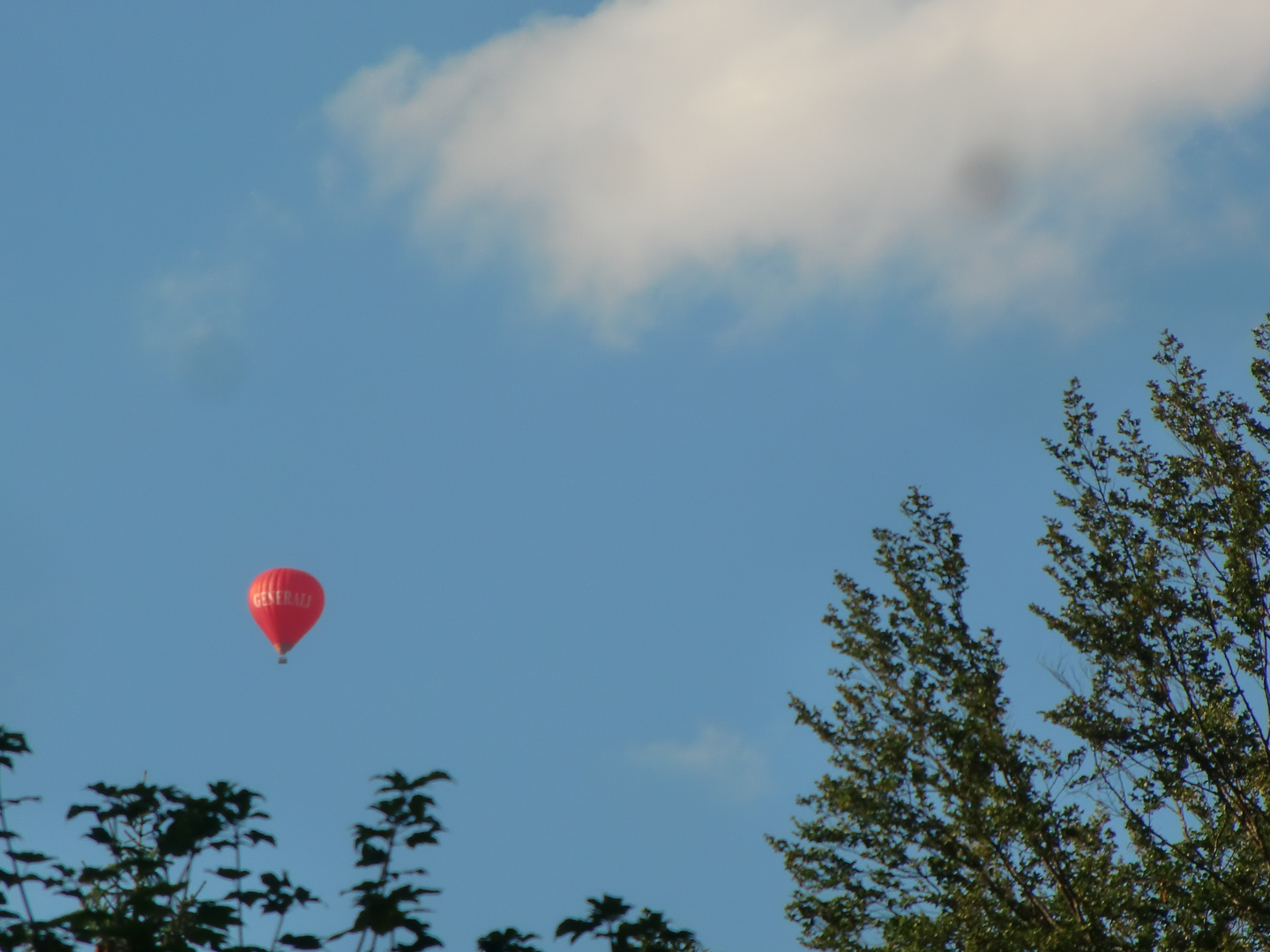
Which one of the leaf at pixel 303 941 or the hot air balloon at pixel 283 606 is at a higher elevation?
the hot air balloon at pixel 283 606

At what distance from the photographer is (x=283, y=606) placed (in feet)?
145

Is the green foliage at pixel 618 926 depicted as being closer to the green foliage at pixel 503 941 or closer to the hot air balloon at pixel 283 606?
the green foliage at pixel 503 941

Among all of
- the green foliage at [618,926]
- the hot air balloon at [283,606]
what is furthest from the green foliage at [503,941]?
the hot air balloon at [283,606]

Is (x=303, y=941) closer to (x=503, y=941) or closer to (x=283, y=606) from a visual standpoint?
(x=503, y=941)

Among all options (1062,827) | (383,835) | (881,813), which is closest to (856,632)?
(881,813)

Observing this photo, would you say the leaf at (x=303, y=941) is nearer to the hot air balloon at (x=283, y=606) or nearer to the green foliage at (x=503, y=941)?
the green foliage at (x=503, y=941)

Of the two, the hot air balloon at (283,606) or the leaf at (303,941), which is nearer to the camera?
the leaf at (303,941)

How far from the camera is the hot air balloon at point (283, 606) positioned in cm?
4416

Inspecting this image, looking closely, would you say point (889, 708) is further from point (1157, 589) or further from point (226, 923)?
point (226, 923)

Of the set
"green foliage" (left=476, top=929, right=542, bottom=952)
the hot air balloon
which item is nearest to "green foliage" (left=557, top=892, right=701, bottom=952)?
"green foliage" (left=476, top=929, right=542, bottom=952)

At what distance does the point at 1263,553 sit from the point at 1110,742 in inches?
144

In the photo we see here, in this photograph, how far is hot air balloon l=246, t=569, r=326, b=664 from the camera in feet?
145

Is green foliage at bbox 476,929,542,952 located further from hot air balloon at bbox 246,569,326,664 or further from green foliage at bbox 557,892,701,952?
hot air balloon at bbox 246,569,326,664

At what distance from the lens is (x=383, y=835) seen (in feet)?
26.7
